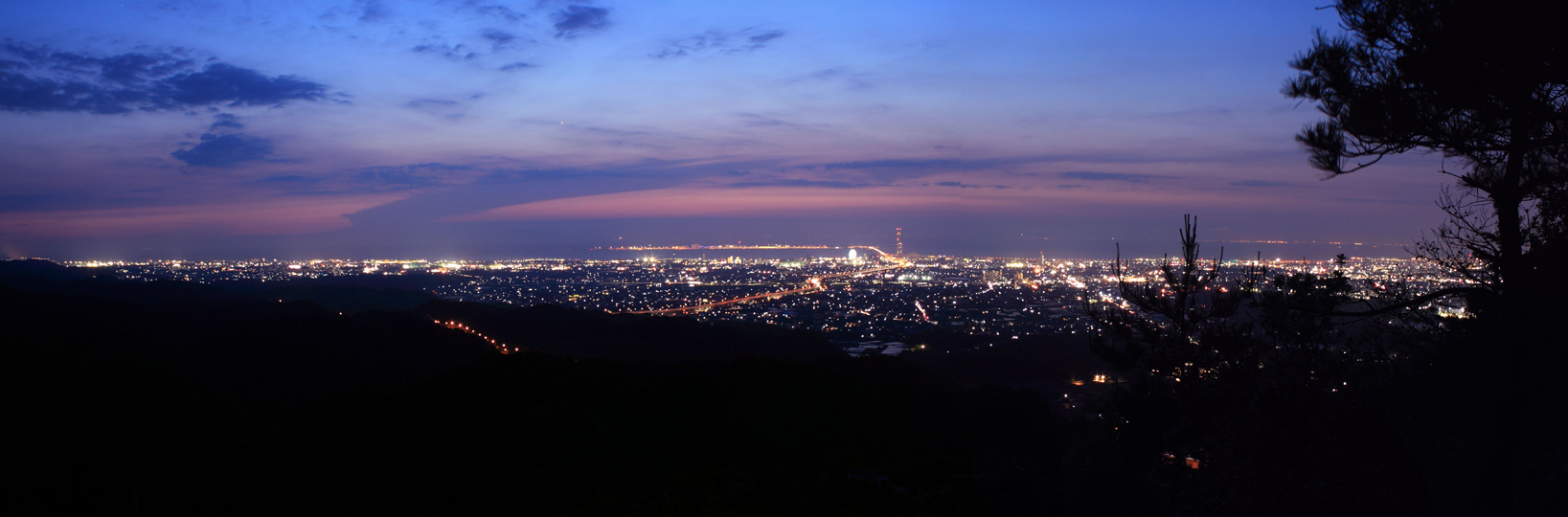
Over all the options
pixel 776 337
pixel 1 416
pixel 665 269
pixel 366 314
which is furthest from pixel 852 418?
pixel 665 269

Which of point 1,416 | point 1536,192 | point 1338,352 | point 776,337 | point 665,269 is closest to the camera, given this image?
point 1536,192

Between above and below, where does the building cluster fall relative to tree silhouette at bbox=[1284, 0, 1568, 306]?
below

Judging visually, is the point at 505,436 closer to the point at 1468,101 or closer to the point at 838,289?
the point at 1468,101

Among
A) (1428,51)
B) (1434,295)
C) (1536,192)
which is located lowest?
(1434,295)

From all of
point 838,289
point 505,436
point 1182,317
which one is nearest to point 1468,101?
point 1182,317

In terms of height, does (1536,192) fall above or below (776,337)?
above

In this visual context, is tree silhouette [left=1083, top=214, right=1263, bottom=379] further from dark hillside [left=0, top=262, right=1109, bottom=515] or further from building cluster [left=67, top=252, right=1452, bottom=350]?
dark hillside [left=0, top=262, right=1109, bottom=515]

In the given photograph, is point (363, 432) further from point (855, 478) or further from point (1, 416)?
point (855, 478)

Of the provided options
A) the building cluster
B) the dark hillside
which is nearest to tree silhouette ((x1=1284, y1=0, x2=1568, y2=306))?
the building cluster

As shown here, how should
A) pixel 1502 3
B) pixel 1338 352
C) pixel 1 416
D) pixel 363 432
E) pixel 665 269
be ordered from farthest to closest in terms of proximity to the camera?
pixel 665 269, pixel 363 432, pixel 1 416, pixel 1338 352, pixel 1502 3
